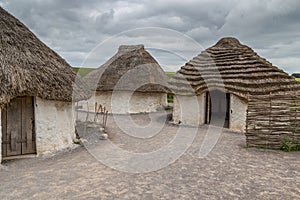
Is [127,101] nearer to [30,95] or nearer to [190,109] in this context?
[190,109]

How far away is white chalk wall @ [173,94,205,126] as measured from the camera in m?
14.2

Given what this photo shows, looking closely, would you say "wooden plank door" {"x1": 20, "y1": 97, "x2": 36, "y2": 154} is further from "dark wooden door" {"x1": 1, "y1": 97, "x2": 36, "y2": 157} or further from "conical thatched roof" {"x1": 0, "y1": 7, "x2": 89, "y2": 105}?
"conical thatched roof" {"x1": 0, "y1": 7, "x2": 89, "y2": 105}

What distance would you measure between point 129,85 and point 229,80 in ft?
25.8

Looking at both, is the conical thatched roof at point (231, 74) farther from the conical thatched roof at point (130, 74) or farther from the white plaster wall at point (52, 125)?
the white plaster wall at point (52, 125)

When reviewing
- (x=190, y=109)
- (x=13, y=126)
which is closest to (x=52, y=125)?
(x=13, y=126)

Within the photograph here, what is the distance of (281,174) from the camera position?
6.68 m

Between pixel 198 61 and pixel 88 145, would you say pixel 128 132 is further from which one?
pixel 198 61

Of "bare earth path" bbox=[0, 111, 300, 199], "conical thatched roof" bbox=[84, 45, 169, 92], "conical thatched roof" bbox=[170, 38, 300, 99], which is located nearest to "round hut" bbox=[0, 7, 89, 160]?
"bare earth path" bbox=[0, 111, 300, 199]

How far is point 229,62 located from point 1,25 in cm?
1078

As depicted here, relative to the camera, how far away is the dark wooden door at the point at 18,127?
8.20m

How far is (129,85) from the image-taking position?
18.6 metres

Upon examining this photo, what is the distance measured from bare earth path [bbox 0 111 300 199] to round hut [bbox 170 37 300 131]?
4.13 m

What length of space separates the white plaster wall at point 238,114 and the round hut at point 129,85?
7326 millimetres

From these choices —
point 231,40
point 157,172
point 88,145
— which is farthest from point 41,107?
point 231,40
